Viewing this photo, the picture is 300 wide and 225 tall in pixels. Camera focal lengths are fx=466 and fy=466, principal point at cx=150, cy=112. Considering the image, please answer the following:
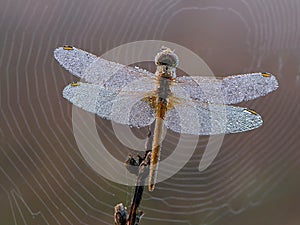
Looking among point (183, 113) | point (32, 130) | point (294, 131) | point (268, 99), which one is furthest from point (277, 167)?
point (183, 113)

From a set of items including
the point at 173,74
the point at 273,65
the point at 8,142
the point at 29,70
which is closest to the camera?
the point at 173,74

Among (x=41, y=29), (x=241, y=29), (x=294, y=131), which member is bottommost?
(x=294, y=131)

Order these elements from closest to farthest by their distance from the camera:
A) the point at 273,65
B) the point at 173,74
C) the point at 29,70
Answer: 1. the point at 173,74
2. the point at 29,70
3. the point at 273,65

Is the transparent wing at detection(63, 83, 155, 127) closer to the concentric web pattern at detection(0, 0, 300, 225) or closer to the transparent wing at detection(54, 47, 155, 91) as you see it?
the transparent wing at detection(54, 47, 155, 91)

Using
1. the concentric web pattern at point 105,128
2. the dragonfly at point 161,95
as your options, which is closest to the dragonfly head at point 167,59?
the dragonfly at point 161,95

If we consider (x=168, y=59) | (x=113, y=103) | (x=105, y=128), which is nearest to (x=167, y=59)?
(x=168, y=59)

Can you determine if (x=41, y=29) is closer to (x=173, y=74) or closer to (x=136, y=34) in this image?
(x=136, y=34)
